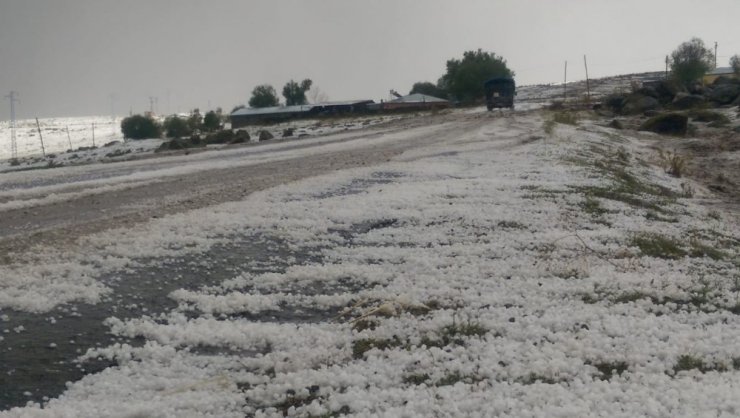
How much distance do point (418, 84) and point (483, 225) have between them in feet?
379

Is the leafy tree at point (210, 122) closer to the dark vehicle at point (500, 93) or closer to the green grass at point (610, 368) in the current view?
the dark vehicle at point (500, 93)

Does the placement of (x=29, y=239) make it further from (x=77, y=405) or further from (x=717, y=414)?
(x=717, y=414)

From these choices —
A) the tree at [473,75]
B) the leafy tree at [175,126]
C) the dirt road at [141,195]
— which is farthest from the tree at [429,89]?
the dirt road at [141,195]

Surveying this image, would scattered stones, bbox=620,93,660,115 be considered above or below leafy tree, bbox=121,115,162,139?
below

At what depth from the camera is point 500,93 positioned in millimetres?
55156

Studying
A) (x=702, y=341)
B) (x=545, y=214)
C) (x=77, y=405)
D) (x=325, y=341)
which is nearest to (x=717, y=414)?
(x=702, y=341)

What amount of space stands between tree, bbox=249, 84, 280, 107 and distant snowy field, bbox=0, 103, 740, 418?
102 meters

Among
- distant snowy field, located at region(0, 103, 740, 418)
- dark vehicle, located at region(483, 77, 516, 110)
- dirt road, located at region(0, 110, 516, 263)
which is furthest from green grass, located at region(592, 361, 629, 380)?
dark vehicle, located at region(483, 77, 516, 110)

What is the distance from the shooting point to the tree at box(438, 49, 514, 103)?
305 feet

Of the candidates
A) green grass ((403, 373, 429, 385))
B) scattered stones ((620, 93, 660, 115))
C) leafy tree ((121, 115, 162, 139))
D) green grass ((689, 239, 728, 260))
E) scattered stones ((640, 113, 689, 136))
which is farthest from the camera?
leafy tree ((121, 115, 162, 139))

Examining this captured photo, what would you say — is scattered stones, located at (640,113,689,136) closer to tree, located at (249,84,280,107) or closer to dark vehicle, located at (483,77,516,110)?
dark vehicle, located at (483,77,516,110)

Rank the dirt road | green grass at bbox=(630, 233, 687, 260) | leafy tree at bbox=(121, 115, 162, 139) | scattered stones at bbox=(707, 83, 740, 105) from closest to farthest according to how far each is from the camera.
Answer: green grass at bbox=(630, 233, 687, 260) → the dirt road → scattered stones at bbox=(707, 83, 740, 105) → leafy tree at bbox=(121, 115, 162, 139)

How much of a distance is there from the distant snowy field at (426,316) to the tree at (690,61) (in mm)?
78152

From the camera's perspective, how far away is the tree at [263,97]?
109m
